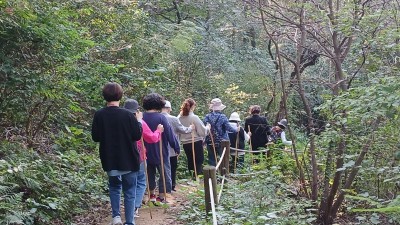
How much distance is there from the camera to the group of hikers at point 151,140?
19.5ft

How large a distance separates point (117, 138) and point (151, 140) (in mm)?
1499

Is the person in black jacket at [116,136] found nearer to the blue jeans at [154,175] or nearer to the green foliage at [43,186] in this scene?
the green foliage at [43,186]

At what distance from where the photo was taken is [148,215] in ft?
24.0

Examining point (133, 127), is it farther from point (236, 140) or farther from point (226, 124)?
point (236, 140)

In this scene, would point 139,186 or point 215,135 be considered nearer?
point 139,186

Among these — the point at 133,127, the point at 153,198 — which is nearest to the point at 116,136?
the point at 133,127

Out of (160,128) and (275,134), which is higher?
(160,128)

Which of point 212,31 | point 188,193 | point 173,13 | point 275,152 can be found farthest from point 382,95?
point 173,13

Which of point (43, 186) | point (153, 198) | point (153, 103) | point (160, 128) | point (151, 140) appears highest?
point (153, 103)

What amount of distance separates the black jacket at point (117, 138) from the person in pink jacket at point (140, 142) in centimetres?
67

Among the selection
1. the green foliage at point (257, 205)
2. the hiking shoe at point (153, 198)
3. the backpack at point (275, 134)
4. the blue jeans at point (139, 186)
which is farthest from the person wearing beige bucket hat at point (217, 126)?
the blue jeans at point (139, 186)

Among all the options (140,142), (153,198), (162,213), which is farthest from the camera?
(153,198)

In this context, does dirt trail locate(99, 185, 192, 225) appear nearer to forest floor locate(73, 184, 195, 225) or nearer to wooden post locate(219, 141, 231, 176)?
forest floor locate(73, 184, 195, 225)

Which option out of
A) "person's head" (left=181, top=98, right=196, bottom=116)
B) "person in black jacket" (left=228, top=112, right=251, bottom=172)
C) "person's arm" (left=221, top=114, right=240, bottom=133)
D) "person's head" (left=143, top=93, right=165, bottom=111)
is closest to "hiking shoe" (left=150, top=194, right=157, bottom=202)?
"person's head" (left=143, top=93, right=165, bottom=111)
